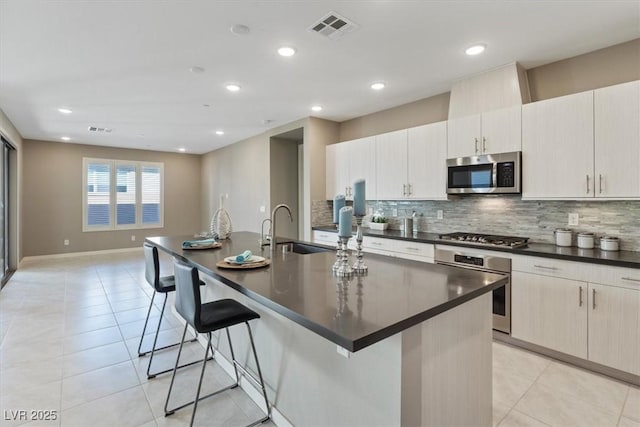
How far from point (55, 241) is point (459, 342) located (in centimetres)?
→ 880

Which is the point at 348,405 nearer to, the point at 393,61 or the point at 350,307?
the point at 350,307

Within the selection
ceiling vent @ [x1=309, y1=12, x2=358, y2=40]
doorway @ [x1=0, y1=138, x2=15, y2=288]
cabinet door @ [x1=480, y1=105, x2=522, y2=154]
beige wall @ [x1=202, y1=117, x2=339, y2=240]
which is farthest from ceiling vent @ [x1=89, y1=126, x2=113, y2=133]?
cabinet door @ [x1=480, y1=105, x2=522, y2=154]

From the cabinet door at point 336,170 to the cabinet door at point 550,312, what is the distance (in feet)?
8.51

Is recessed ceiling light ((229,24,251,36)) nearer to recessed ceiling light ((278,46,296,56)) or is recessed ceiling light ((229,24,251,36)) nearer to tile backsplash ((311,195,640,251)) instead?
recessed ceiling light ((278,46,296,56))

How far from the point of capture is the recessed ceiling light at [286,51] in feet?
9.20

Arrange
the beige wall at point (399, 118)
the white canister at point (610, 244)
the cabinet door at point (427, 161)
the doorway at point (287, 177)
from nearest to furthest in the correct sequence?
the white canister at point (610, 244)
the cabinet door at point (427, 161)
the beige wall at point (399, 118)
the doorway at point (287, 177)

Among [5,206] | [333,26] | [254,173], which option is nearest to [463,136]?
[333,26]

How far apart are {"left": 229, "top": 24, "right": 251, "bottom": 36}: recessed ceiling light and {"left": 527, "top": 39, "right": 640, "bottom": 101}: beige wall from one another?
2.82 meters

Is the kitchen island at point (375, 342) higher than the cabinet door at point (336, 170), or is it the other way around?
the cabinet door at point (336, 170)

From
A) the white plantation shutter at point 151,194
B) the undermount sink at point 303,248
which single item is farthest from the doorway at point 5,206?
the undermount sink at point 303,248

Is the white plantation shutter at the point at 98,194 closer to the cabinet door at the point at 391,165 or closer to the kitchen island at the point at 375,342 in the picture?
the cabinet door at the point at 391,165

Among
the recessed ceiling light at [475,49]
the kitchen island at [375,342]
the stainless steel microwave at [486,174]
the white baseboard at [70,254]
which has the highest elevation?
the recessed ceiling light at [475,49]

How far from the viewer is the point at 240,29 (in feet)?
8.15

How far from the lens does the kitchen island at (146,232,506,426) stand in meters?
1.21
